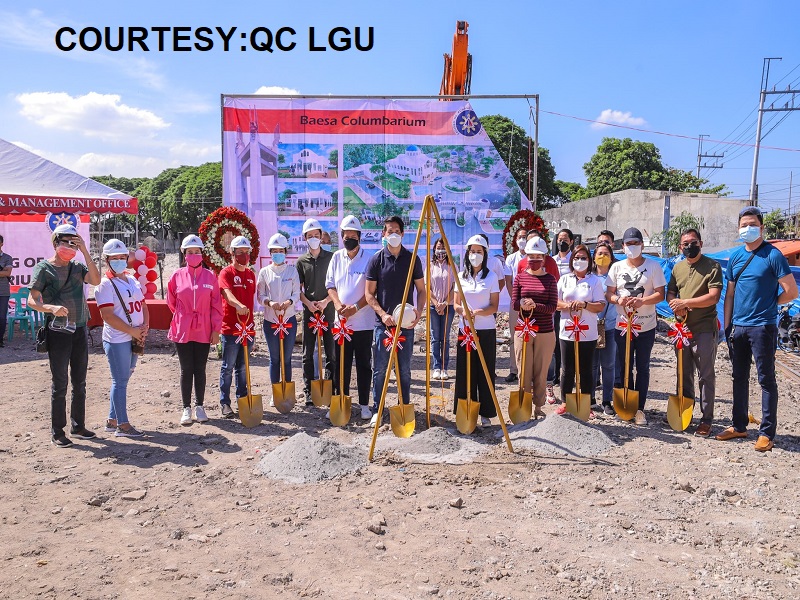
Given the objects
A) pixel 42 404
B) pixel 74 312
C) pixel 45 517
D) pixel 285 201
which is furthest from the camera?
pixel 285 201

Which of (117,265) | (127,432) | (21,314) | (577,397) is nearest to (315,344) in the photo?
(127,432)

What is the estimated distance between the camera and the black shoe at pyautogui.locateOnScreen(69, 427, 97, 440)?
5.88 m

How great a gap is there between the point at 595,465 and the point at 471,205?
19.6 feet

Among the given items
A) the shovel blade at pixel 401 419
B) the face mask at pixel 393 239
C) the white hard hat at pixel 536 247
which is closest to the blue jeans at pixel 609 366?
the white hard hat at pixel 536 247

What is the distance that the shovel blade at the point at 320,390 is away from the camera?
6.92m

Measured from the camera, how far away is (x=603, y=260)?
6.93 meters

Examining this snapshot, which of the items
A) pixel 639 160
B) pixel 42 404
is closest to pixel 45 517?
pixel 42 404

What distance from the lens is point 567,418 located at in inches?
236

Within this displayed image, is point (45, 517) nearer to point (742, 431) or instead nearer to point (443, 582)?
point (443, 582)

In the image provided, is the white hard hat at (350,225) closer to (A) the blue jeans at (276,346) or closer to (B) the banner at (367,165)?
(A) the blue jeans at (276,346)

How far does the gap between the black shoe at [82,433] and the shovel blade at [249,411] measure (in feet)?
4.44

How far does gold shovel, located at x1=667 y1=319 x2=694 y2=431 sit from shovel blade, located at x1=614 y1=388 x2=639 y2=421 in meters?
0.33

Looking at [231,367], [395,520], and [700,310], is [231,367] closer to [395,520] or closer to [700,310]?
[395,520]

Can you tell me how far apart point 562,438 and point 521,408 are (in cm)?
67
